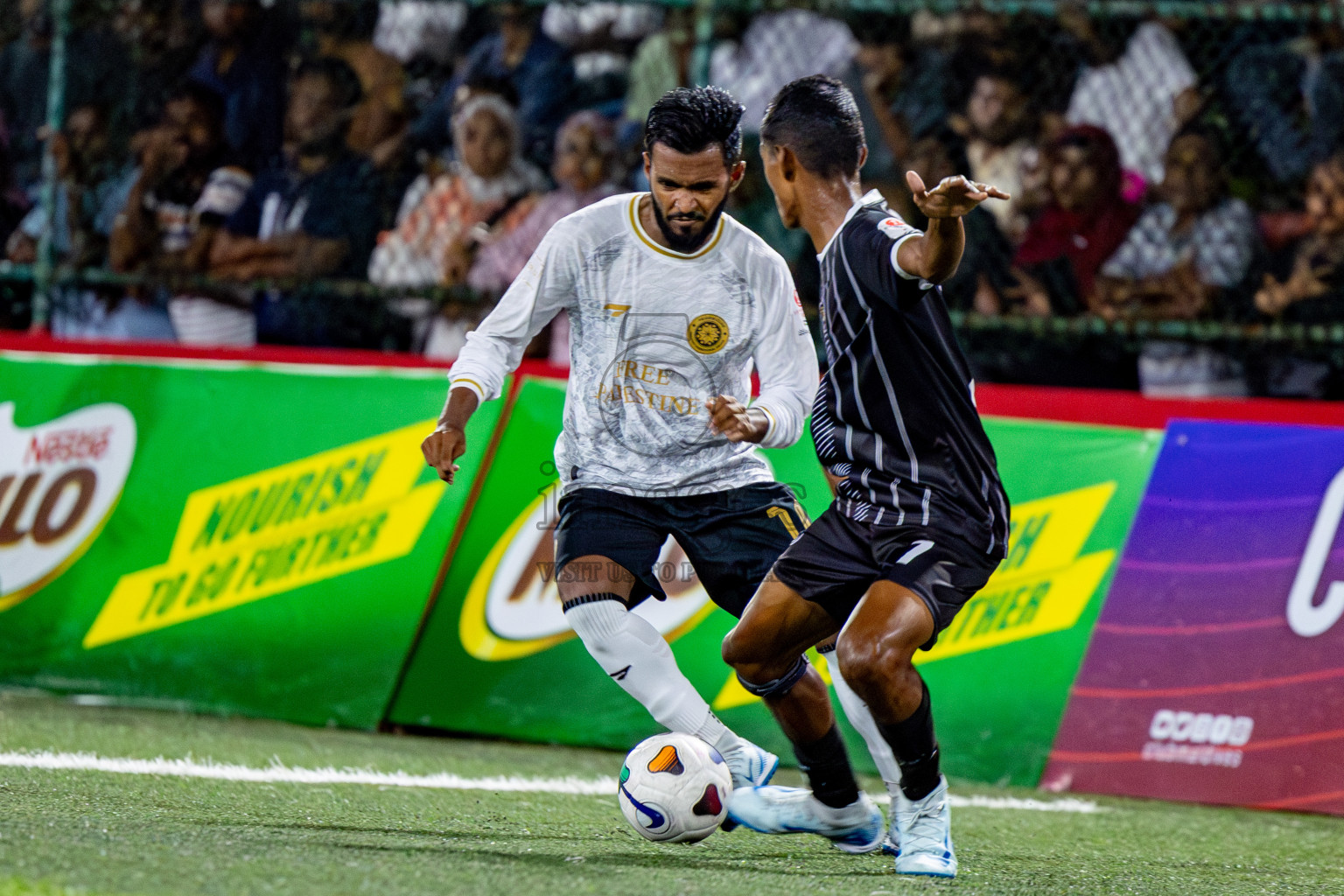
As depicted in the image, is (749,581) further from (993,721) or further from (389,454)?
(389,454)

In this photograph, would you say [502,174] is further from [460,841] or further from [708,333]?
[460,841]

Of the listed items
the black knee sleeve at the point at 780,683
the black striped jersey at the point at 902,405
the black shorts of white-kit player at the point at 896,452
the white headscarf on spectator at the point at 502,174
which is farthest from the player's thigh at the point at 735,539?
the white headscarf on spectator at the point at 502,174

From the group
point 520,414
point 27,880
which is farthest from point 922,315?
point 520,414

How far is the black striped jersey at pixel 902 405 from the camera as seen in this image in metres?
3.84

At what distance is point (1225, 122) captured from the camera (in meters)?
6.65

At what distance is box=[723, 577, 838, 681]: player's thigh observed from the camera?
13.0 feet

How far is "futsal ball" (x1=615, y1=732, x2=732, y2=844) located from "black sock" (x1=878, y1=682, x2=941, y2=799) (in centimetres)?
43

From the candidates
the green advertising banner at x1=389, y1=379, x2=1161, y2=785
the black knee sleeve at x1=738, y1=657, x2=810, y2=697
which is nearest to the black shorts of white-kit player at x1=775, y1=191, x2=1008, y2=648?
the black knee sleeve at x1=738, y1=657, x2=810, y2=697

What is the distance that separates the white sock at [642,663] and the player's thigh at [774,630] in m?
0.24

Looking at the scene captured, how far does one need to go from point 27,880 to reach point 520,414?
3489mm

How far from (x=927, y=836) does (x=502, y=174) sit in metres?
4.22

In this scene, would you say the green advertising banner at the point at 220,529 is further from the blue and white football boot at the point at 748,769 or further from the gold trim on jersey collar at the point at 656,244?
the blue and white football boot at the point at 748,769

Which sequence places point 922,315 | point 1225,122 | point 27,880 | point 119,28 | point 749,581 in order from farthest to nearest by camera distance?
point 119,28, point 1225,122, point 749,581, point 922,315, point 27,880

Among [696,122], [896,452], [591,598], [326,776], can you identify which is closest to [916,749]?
[896,452]
